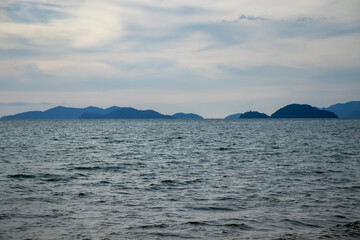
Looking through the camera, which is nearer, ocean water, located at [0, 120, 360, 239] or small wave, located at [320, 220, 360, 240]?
small wave, located at [320, 220, 360, 240]

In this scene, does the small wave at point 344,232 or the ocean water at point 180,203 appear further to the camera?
the ocean water at point 180,203

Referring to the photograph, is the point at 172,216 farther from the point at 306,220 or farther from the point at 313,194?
the point at 313,194

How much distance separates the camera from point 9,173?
26.8 meters

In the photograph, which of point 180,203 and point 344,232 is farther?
point 180,203

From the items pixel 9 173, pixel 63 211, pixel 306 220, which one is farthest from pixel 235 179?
pixel 9 173

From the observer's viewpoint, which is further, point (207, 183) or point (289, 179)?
point (289, 179)

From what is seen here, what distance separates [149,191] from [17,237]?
29.6ft

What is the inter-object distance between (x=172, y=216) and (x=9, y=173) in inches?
699

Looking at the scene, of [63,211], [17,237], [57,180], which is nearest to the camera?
[17,237]

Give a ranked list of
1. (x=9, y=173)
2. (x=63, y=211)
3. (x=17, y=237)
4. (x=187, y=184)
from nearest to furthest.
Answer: (x=17, y=237) → (x=63, y=211) → (x=187, y=184) → (x=9, y=173)

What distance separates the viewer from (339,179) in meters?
24.2

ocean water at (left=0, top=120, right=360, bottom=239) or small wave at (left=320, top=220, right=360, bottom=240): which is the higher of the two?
small wave at (left=320, top=220, right=360, bottom=240)

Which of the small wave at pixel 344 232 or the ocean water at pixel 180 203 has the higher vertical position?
the small wave at pixel 344 232

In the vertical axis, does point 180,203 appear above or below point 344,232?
below
